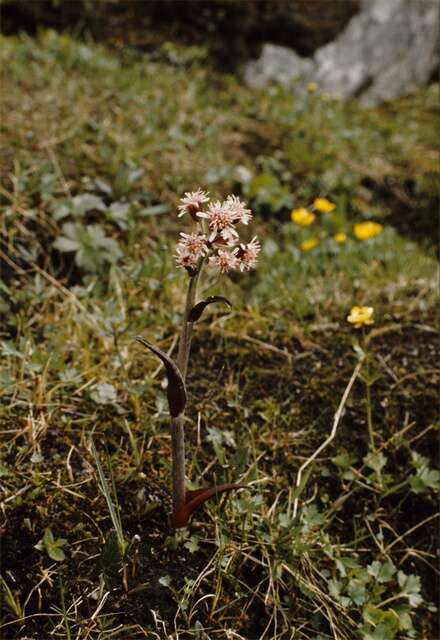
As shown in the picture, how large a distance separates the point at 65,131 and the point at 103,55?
1.53 m

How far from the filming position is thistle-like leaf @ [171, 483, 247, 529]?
5.34 feet

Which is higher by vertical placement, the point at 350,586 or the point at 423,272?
the point at 423,272

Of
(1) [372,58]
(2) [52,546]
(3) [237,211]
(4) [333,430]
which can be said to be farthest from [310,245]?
(1) [372,58]

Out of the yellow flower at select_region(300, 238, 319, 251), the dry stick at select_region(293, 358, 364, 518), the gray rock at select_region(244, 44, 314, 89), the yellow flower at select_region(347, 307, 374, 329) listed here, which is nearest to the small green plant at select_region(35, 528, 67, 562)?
the dry stick at select_region(293, 358, 364, 518)

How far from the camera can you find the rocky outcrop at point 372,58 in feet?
18.0

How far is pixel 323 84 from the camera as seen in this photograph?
18.8 ft

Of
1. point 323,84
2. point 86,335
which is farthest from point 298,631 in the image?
point 323,84

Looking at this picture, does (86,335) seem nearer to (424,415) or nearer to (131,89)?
(424,415)

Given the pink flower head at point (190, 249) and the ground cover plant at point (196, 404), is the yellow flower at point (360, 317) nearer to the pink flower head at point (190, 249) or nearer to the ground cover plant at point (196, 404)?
the ground cover plant at point (196, 404)

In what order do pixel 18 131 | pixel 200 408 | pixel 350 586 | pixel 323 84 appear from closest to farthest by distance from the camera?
pixel 350 586 → pixel 200 408 → pixel 18 131 → pixel 323 84

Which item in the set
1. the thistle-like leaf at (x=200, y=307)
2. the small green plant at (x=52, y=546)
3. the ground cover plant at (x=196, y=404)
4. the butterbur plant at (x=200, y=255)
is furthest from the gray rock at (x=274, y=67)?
the small green plant at (x=52, y=546)

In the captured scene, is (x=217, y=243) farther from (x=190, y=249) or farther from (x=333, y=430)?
(x=333, y=430)

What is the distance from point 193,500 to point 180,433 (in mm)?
209

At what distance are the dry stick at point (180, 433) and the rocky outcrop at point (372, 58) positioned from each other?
14.3ft
